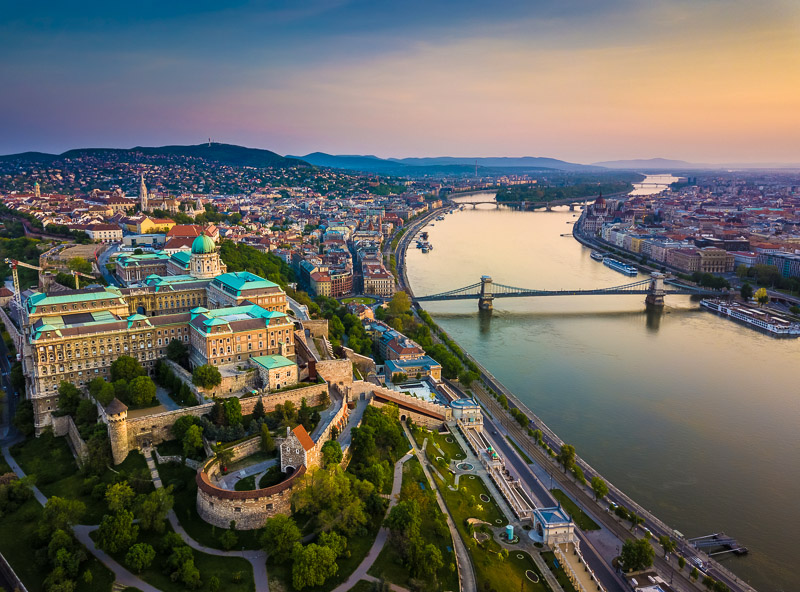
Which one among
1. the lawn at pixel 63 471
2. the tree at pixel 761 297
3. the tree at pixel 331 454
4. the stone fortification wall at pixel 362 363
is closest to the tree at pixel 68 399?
the lawn at pixel 63 471

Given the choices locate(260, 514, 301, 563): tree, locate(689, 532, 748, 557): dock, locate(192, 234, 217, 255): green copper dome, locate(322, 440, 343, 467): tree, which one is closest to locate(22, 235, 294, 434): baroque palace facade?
A: locate(192, 234, 217, 255): green copper dome

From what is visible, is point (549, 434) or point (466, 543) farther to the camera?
point (549, 434)

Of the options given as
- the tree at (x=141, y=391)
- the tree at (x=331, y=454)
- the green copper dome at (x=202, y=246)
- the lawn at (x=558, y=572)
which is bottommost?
the lawn at (x=558, y=572)

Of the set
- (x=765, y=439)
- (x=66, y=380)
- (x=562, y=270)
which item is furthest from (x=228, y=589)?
(x=562, y=270)

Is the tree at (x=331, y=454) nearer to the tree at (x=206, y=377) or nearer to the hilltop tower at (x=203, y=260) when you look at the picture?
the tree at (x=206, y=377)

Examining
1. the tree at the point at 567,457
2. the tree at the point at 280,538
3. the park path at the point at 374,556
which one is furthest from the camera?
the tree at the point at 567,457

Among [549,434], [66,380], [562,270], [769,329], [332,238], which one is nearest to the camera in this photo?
[66,380]

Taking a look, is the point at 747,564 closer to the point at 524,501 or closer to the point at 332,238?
the point at 524,501

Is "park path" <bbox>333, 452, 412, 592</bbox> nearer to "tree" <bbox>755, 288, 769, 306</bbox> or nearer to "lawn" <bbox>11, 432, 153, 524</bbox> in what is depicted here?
"lawn" <bbox>11, 432, 153, 524</bbox>
